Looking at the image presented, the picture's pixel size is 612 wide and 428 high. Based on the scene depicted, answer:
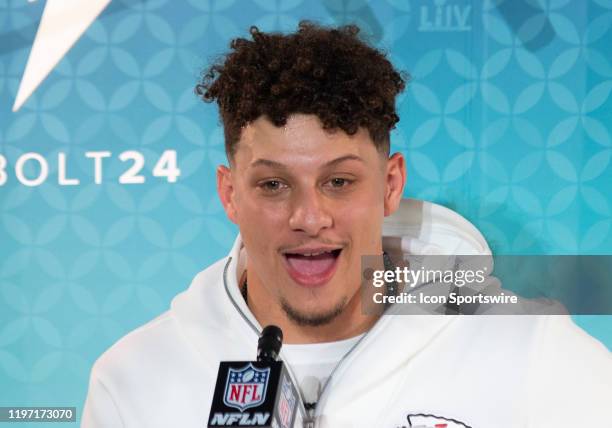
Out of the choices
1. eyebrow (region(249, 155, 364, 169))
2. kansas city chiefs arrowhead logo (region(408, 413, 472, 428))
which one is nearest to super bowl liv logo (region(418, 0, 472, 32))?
eyebrow (region(249, 155, 364, 169))

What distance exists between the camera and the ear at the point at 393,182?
1979 millimetres

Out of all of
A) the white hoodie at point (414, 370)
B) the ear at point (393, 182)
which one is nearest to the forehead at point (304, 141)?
the ear at point (393, 182)

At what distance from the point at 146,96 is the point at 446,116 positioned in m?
0.72

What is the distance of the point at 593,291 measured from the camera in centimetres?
214

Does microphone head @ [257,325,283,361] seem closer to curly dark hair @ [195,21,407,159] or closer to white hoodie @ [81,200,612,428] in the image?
white hoodie @ [81,200,612,428]

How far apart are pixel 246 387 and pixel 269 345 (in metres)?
0.11

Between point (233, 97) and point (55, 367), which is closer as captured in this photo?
point (233, 97)

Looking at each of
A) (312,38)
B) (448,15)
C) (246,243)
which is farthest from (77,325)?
(448,15)

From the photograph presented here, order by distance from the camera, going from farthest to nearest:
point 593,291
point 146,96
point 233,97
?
point 146,96
point 593,291
point 233,97

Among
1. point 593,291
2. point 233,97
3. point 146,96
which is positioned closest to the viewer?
point 233,97

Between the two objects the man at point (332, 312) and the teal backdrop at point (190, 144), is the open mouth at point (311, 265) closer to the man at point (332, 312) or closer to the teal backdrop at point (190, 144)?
the man at point (332, 312)

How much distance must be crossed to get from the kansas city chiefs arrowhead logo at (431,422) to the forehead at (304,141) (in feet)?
1.70

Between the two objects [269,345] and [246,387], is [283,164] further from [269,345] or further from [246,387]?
[246,387]

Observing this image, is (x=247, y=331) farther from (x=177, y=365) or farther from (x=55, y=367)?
(x=55, y=367)
